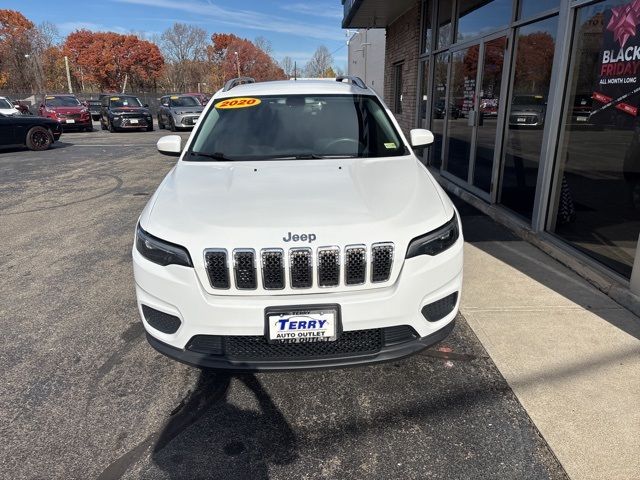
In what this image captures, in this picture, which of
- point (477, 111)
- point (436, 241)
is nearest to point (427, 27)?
point (477, 111)

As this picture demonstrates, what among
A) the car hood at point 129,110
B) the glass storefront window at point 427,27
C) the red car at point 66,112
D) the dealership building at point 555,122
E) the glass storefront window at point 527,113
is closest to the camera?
the dealership building at point 555,122

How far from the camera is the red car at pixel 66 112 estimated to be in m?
21.9

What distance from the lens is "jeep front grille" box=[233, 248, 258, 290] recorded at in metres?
2.34

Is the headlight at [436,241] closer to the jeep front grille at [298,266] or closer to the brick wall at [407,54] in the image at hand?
the jeep front grille at [298,266]

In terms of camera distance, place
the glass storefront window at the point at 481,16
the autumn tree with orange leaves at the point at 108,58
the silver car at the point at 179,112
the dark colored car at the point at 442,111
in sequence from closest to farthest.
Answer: the glass storefront window at the point at 481,16 < the dark colored car at the point at 442,111 < the silver car at the point at 179,112 < the autumn tree with orange leaves at the point at 108,58

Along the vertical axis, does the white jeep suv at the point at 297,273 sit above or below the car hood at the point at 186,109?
below

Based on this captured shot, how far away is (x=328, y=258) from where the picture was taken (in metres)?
2.36

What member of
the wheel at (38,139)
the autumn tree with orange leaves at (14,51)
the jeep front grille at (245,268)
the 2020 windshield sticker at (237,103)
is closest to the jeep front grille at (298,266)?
the jeep front grille at (245,268)

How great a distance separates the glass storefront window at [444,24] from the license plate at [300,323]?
26.4ft

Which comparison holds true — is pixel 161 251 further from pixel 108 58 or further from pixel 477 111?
pixel 108 58

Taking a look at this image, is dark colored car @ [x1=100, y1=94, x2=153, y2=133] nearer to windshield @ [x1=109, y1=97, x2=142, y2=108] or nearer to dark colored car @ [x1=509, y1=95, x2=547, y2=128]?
windshield @ [x1=109, y1=97, x2=142, y2=108]

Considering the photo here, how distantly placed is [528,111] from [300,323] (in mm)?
4954

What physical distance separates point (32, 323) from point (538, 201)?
16.4 feet

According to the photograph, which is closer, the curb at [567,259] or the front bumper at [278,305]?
the front bumper at [278,305]
